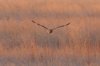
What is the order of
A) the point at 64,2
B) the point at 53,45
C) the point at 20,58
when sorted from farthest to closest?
the point at 64,2 < the point at 53,45 < the point at 20,58

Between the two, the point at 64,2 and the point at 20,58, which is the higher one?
the point at 64,2

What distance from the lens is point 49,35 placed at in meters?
6.57

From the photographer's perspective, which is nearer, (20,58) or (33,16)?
(20,58)

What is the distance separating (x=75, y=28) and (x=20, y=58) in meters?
1.13

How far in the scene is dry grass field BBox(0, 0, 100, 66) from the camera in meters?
5.95

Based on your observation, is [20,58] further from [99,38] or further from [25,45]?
[99,38]

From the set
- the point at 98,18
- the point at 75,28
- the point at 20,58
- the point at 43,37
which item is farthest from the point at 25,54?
the point at 98,18

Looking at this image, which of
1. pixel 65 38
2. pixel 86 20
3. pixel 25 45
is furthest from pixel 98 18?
pixel 25 45

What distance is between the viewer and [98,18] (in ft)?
23.4

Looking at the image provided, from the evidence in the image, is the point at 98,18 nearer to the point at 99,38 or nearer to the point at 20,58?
the point at 99,38

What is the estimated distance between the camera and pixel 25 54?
604 centimetres

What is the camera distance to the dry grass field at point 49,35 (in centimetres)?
595

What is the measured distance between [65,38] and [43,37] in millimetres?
290

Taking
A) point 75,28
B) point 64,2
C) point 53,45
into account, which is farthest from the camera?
point 64,2
